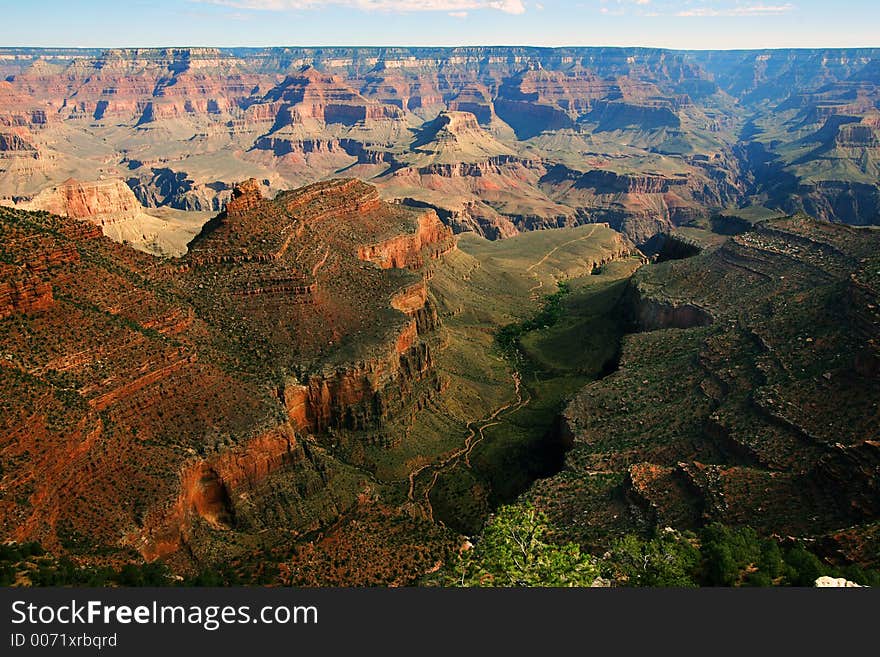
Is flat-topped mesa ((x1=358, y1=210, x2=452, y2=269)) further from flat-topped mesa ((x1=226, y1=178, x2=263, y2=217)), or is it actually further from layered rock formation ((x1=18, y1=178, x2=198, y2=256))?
layered rock formation ((x1=18, y1=178, x2=198, y2=256))

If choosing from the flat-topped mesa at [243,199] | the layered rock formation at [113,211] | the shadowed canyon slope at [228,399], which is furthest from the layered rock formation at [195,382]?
the layered rock formation at [113,211]

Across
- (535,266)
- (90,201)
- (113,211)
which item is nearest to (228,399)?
(535,266)

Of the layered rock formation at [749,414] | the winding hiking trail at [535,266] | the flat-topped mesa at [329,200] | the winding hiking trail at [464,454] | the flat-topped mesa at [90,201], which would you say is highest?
the flat-topped mesa at [90,201]

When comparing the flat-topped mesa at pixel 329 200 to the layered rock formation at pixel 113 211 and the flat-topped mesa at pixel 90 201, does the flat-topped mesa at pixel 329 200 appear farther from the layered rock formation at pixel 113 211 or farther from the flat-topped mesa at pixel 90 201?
the flat-topped mesa at pixel 90 201

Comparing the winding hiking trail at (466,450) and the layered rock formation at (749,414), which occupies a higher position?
the layered rock formation at (749,414)

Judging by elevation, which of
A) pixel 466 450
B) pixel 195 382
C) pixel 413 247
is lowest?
pixel 466 450

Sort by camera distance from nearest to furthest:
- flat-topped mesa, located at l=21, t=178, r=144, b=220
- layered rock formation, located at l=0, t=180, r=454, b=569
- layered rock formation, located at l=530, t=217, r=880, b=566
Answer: layered rock formation, located at l=530, t=217, r=880, b=566 < layered rock formation, located at l=0, t=180, r=454, b=569 < flat-topped mesa, located at l=21, t=178, r=144, b=220

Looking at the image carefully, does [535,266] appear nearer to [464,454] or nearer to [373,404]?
[464,454]

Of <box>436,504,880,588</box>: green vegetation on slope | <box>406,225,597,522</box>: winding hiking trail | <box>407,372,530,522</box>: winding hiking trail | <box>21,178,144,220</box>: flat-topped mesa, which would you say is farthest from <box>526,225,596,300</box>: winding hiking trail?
<box>436,504,880,588</box>: green vegetation on slope
